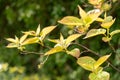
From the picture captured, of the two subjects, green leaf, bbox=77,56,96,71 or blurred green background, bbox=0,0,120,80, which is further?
blurred green background, bbox=0,0,120,80

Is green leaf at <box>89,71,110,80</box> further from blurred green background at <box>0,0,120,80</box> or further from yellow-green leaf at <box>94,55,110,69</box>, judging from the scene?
blurred green background at <box>0,0,120,80</box>

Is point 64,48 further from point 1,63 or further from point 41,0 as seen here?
point 1,63

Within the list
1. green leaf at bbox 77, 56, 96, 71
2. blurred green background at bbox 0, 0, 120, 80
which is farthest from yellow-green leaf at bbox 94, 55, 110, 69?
blurred green background at bbox 0, 0, 120, 80

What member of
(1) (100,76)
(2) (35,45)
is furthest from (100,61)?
(2) (35,45)

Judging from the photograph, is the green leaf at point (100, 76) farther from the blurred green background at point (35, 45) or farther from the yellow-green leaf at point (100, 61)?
the blurred green background at point (35, 45)

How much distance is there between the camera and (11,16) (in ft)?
9.54

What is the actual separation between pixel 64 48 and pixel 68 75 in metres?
1.85

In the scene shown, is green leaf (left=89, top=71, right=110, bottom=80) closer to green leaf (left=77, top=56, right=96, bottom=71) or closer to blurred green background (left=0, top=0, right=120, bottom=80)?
green leaf (left=77, top=56, right=96, bottom=71)

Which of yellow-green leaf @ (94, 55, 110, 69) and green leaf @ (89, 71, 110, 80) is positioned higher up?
yellow-green leaf @ (94, 55, 110, 69)

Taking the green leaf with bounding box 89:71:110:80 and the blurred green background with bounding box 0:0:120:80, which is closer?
the green leaf with bounding box 89:71:110:80

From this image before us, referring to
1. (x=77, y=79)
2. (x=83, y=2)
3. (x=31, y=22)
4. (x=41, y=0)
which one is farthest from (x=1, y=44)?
(x=83, y=2)

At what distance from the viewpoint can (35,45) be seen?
8.97ft

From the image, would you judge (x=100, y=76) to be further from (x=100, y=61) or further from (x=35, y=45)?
(x=35, y=45)

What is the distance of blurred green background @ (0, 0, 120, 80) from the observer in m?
2.55
